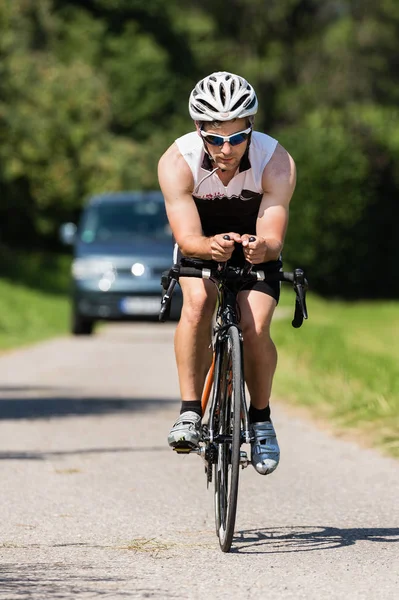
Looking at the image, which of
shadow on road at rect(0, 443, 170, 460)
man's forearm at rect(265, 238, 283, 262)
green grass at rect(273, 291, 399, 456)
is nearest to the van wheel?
green grass at rect(273, 291, 399, 456)

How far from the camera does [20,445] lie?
937 cm

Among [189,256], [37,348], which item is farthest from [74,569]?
[37,348]

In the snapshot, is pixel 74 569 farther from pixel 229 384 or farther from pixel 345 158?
pixel 345 158

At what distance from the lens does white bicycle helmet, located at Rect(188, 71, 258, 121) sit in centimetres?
607

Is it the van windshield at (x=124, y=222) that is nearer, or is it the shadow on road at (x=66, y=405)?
the shadow on road at (x=66, y=405)

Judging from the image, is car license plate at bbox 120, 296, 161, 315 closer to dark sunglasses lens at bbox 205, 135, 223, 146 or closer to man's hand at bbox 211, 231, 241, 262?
dark sunglasses lens at bbox 205, 135, 223, 146

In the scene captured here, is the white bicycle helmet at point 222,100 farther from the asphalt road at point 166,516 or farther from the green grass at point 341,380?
the green grass at point 341,380

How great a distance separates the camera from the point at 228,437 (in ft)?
19.8

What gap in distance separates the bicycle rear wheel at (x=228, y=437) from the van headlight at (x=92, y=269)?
48.1 ft

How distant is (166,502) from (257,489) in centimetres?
69

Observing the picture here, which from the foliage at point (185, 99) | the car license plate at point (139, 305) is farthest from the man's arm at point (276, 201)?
the foliage at point (185, 99)

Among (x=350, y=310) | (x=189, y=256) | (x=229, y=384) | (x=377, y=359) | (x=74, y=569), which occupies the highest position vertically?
(x=189, y=256)

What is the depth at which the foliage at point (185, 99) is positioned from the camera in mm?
34594

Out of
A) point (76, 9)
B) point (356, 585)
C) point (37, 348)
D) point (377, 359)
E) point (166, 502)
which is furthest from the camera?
point (76, 9)
